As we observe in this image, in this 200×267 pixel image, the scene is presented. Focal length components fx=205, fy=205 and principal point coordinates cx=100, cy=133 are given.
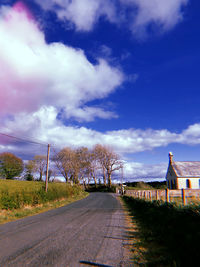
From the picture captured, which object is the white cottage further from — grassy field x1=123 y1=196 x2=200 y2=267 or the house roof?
grassy field x1=123 y1=196 x2=200 y2=267

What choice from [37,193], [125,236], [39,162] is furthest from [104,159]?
[125,236]

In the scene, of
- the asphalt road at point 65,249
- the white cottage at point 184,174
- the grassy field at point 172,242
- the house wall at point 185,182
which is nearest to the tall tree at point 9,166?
the white cottage at point 184,174

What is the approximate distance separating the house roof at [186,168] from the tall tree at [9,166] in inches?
2055

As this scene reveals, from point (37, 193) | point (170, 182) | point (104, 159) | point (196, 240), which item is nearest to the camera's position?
point (196, 240)

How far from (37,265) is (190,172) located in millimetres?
39533

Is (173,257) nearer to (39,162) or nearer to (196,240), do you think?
(196,240)

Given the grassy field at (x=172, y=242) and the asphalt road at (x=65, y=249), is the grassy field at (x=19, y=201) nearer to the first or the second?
the asphalt road at (x=65, y=249)

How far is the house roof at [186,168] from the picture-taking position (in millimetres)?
38906

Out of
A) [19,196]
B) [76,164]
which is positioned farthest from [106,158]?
[19,196]

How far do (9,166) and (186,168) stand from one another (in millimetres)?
54983

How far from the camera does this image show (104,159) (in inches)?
2771

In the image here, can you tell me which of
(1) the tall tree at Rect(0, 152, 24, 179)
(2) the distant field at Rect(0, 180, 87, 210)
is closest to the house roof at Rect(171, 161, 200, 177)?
(2) the distant field at Rect(0, 180, 87, 210)

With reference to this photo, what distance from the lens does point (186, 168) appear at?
132 feet

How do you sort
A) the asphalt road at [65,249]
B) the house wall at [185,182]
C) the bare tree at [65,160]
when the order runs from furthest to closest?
the bare tree at [65,160]
the house wall at [185,182]
the asphalt road at [65,249]
